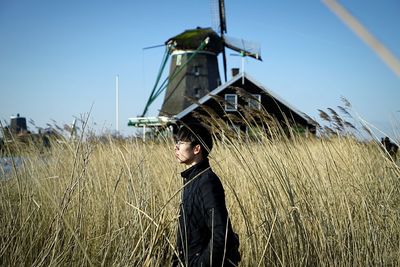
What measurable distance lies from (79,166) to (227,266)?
1.00 metres

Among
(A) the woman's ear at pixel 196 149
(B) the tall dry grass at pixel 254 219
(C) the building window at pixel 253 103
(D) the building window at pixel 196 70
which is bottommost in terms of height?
(B) the tall dry grass at pixel 254 219

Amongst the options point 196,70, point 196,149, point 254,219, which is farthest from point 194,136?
point 196,70

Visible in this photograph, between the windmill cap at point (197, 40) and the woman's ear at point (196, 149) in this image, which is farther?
the windmill cap at point (197, 40)

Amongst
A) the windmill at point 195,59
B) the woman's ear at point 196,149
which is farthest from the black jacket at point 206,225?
the windmill at point 195,59

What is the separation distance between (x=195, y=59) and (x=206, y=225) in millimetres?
25541

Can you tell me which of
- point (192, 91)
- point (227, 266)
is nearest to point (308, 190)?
point (227, 266)

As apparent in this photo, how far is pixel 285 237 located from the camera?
6.19 feet

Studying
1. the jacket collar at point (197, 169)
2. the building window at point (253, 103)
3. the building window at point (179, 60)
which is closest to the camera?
the jacket collar at point (197, 169)

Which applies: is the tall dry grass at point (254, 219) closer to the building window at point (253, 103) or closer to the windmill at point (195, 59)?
the building window at point (253, 103)

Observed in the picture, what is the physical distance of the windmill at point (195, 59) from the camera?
86.8 ft

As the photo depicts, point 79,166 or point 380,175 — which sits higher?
point 79,166

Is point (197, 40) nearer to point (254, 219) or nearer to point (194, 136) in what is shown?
point (254, 219)

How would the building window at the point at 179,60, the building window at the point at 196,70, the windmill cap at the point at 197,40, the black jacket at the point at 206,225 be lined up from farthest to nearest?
the building window at the point at 179,60 → the building window at the point at 196,70 → the windmill cap at the point at 197,40 → the black jacket at the point at 206,225

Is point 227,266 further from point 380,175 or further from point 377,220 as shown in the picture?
point 380,175
